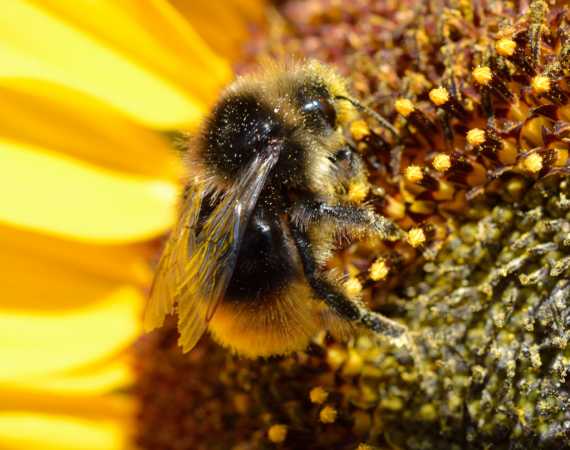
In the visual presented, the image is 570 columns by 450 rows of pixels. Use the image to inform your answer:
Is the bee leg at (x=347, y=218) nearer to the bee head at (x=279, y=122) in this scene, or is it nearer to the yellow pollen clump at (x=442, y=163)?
the bee head at (x=279, y=122)

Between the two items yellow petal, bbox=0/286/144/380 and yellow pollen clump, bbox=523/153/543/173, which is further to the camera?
yellow petal, bbox=0/286/144/380

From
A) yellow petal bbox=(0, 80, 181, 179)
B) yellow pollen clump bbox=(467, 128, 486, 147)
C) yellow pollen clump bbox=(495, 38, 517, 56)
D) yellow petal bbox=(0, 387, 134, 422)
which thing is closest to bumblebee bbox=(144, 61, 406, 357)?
yellow pollen clump bbox=(467, 128, 486, 147)

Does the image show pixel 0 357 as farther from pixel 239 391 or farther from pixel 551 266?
pixel 551 266

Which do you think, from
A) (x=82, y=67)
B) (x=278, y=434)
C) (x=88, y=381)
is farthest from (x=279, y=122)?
(x=88, y=381)

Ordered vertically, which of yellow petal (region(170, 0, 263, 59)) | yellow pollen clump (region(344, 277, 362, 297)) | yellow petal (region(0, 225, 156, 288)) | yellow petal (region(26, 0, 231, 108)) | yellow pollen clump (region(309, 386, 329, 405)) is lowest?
yellow pollen clump (region(309, 386, 329, 405))

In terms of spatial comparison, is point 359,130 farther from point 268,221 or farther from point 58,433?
point 58,433

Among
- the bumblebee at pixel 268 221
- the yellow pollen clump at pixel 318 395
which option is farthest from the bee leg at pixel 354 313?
the yellow pollen clump at pixel 318 395

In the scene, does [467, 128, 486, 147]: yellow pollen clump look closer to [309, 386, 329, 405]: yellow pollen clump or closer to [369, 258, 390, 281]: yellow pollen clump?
[369, 258, 390, 281]: yellow pollen clump
